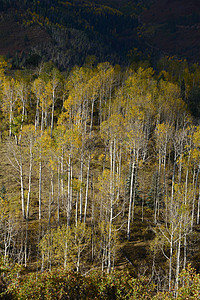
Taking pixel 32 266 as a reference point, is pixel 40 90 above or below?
above

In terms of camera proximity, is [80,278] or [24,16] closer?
[80,278]

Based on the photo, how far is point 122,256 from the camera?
21.4 metres

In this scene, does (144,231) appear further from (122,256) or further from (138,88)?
(138,88)

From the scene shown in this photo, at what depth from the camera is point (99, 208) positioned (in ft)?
97.7

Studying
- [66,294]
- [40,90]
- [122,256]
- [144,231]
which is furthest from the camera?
[40,90]

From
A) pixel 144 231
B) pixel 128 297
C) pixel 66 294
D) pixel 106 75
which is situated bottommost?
pixel 144 231

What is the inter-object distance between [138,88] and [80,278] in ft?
136

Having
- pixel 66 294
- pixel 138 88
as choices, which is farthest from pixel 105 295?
→ pixel 138 88

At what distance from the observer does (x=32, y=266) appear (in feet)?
64.3

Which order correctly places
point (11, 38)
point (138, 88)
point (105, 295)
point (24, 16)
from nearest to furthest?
1. point (105, 295)
2. point (138, 88)
3. point (11, 38)
4. point (24, 16)

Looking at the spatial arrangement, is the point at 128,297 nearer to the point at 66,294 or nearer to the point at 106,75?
the point at 66,294

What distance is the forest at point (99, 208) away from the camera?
10773 mm

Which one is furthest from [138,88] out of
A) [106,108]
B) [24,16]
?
[24,16]

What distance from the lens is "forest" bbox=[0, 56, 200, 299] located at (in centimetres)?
1077
